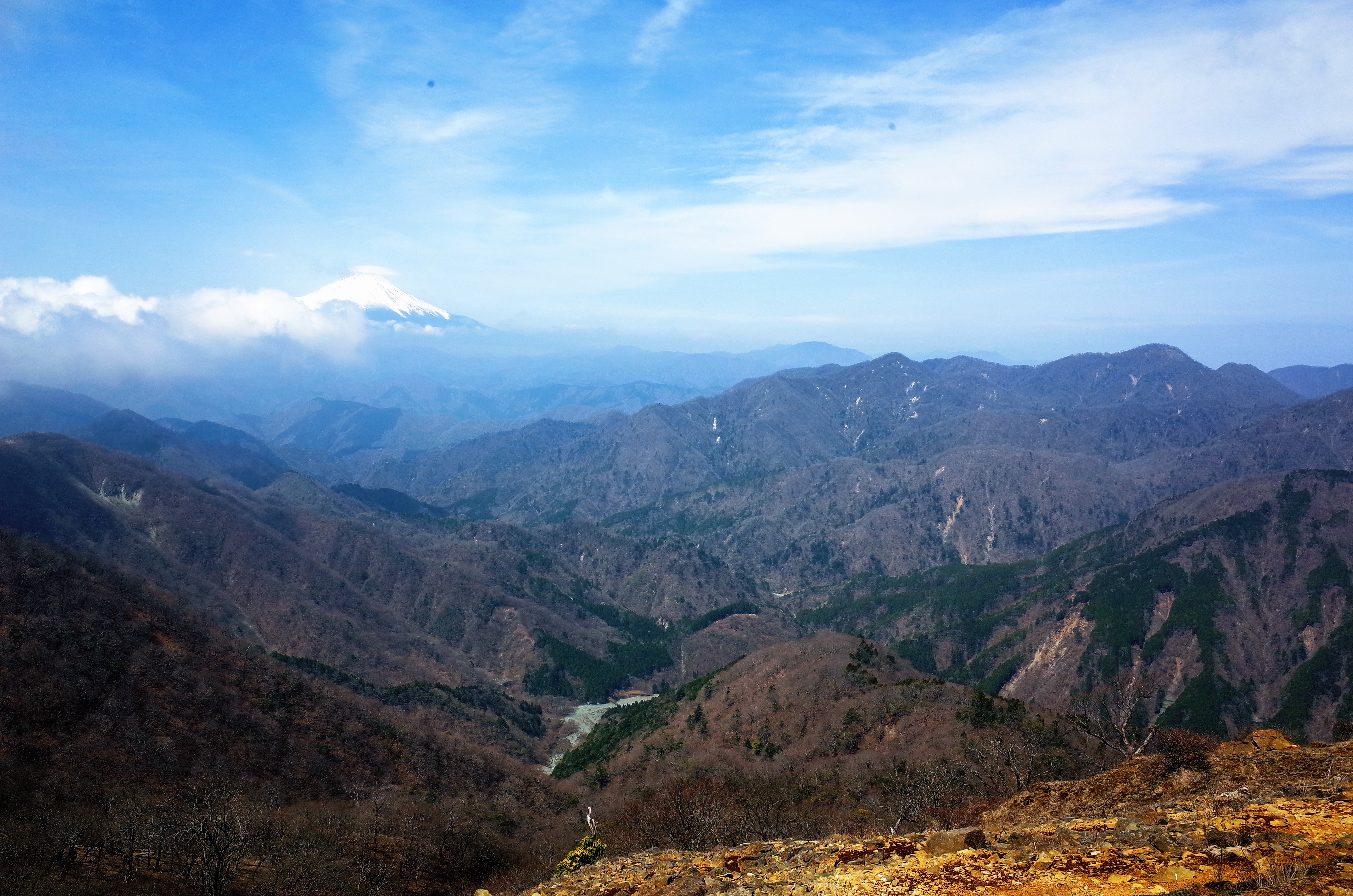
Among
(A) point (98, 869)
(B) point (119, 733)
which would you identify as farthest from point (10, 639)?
(A) point (98, 869)

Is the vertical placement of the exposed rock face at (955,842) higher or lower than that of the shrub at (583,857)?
higher

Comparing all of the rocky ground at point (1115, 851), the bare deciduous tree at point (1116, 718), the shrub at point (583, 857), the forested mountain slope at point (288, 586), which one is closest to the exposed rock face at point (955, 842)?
the rocky ground at point (1115, 851)

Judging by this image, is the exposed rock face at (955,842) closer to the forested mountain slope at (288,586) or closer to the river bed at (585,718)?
the river bed at (585,718)

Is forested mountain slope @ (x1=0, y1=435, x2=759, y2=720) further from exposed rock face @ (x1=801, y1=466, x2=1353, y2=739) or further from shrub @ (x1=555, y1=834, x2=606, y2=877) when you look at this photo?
shrub @ (x1=555, y1=834, x2=606, y2=877)

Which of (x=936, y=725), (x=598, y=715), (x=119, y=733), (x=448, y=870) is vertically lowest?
(x=598, y=715)

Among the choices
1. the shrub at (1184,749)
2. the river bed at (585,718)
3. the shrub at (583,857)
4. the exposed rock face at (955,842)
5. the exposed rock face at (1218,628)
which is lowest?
the river bed at (585,718)

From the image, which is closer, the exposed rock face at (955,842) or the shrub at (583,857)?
the exposed rock face at (955,842)

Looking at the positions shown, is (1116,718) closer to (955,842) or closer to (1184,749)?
(1184,749)

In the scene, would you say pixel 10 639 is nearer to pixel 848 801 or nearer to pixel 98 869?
pixel 98 869

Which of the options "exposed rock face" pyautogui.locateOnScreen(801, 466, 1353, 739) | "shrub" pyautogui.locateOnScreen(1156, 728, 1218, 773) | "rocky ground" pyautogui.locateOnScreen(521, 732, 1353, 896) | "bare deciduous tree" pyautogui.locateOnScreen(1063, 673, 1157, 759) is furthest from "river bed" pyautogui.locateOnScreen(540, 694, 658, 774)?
"rocky ground" pyautogui.locateOnScreen(521, 732, 1353, 896)
